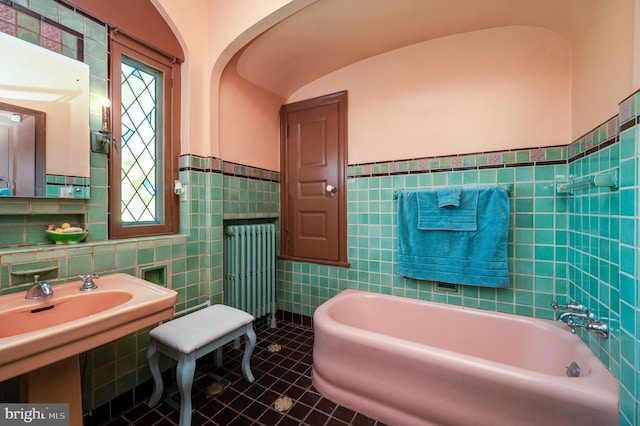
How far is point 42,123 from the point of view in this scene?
119cm

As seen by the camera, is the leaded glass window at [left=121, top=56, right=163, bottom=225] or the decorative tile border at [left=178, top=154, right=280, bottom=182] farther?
the decorative tile border at [left=178, top=154, right=280, bottom=182]

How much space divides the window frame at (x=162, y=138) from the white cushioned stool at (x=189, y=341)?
616 mm

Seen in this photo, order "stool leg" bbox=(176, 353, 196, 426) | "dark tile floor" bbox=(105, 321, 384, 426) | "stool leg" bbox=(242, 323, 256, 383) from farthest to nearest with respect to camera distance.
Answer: "stool leg" bbox=(242, 323, 256, 383) < "dark tile floor" bbox=(105, 321, 384, 426) < "stool leg" bbox=(176, 353, 196, 426)

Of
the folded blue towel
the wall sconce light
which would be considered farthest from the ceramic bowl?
the folded blue towel

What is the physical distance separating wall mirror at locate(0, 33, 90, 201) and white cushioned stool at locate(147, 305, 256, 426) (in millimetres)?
855

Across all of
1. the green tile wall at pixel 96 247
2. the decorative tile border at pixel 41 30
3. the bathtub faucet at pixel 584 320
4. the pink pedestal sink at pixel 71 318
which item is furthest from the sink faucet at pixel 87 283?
the bathtub faucet at pixel 584 320

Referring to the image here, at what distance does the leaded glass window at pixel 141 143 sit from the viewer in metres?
1.54

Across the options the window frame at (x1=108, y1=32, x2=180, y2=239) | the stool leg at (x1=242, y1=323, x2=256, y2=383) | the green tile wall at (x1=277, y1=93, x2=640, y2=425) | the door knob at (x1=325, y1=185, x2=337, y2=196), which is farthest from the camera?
the door knob at (x1=325, y1=185, x2=337, y2=196)

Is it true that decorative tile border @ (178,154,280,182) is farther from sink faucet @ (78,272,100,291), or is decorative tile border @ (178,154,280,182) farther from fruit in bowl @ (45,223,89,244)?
sink faucet @ (78,272,100,291)

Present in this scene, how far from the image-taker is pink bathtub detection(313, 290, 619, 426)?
101 cm

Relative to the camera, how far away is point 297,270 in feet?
8.07

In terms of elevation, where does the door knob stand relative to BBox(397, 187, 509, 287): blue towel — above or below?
above

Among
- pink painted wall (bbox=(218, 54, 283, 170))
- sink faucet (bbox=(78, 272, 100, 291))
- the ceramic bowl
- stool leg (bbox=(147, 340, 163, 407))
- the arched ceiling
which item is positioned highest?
the arched ceiling

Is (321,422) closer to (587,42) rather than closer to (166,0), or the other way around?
(587,42)
